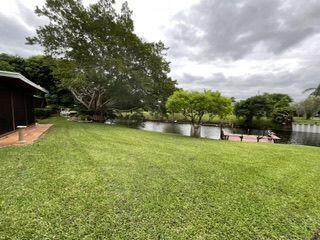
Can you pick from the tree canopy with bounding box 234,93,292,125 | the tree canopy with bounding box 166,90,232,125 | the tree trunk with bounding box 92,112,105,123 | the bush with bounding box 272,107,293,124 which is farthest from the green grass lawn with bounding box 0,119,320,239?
Result: the bush with bounding box 272,107,293,124

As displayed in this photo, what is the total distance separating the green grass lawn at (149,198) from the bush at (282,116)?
3319cm

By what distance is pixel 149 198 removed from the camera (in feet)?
12.5

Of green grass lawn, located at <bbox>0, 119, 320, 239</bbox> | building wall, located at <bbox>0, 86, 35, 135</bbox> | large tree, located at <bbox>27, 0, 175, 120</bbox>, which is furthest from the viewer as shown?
large tree, located at <bbox>27, 0, 175, 120</bbox>

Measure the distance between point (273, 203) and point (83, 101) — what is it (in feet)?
64.1

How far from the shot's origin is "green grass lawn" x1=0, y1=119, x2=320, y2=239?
9.58 feet

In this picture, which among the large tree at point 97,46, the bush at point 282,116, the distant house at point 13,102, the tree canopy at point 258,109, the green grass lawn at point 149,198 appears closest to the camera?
the green grass lawn at point 149,198

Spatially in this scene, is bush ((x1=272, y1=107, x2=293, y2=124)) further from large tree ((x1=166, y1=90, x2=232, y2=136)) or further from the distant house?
the distant house

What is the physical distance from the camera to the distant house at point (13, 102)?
8.71m

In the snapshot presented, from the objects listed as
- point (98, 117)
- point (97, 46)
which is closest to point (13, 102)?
point (97, 46)

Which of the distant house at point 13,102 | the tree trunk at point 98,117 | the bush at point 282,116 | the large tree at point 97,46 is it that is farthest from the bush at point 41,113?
the bush at point 282,116

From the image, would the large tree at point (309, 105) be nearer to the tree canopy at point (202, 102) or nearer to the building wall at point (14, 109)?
the tree canopy at point (202, 102)

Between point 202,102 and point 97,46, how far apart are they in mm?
10102

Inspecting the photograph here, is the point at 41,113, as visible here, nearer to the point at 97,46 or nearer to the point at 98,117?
the point at 98,117

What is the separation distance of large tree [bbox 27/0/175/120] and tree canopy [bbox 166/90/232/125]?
17.4ft
